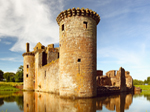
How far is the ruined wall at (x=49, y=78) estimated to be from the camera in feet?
59.2

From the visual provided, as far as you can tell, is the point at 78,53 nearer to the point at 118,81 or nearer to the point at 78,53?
the point at 78,53

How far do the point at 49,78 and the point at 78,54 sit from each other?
25.8 feet

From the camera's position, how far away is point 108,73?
3578 cm

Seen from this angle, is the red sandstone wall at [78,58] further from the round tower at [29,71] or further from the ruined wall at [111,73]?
the ruined wall at [111,73]

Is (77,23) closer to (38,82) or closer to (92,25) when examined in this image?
(92,25)

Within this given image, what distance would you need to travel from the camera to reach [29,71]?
96.7 ft

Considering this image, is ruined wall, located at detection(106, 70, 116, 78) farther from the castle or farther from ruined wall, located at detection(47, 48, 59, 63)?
the castle

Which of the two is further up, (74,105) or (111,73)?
(111,73)

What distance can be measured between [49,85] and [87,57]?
8486 mm

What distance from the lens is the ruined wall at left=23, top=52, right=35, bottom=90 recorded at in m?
29.3

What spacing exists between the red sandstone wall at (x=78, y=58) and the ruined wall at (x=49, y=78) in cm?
310

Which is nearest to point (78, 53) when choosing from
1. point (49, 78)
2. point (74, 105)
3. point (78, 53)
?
point (78, 53)

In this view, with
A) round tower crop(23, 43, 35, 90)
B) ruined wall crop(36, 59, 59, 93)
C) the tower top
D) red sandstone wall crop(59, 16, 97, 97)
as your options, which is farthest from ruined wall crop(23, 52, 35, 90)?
the tower top

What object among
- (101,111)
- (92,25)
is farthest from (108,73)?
(101,111)
